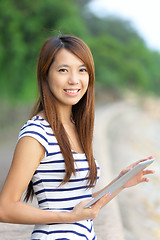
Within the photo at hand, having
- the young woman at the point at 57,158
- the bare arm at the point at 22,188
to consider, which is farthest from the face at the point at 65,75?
the bare arm at the point at 22,188

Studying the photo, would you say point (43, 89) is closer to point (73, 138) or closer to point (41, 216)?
point (73, 138)

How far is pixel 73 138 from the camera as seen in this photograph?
1.90 m

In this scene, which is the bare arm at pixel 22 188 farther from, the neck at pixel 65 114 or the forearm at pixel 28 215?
the neck at pixel 65 114

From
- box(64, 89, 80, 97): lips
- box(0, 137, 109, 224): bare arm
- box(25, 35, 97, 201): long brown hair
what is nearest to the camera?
box(0, 137, 109, 224): bare arm

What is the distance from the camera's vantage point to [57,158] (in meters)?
1.64

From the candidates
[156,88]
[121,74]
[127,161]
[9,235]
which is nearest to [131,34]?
[121,74]

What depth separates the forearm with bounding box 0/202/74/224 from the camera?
152 centimetres

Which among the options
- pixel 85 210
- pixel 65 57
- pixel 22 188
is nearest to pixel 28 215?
pixel 22 188

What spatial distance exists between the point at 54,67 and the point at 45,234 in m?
0.72

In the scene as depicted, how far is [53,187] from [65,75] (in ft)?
1.65

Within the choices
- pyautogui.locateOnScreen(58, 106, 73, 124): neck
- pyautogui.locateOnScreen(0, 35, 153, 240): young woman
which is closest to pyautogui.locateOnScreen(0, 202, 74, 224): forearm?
pyautogui.locateOnScreen(0, 35, 153, 240): young woman

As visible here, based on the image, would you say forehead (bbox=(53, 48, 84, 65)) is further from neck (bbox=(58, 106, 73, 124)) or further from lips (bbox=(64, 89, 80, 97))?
neck (bbox=(58, 106, 73, 124))

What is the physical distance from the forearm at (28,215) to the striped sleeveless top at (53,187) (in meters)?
0.08

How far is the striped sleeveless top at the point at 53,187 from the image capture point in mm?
1618
